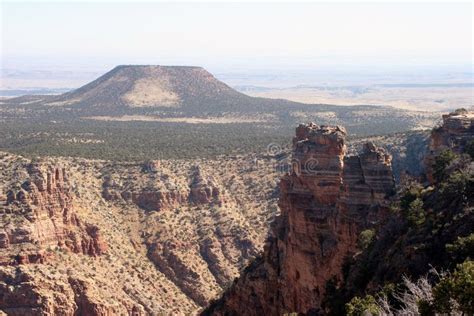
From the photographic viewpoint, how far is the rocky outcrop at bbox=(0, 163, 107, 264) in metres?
61.2

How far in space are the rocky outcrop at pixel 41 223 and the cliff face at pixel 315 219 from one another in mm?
21554

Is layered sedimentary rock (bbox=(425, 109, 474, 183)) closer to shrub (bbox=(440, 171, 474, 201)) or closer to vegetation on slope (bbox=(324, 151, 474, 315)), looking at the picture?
vegetation on slope (bbox=(324, 151, 474, 315))

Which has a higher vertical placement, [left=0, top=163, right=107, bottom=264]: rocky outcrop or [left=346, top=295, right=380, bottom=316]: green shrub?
[left=346, top=295, right=380, bottom=316]: green shrub

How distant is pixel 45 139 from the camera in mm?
113438

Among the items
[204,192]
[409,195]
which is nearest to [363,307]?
[409,195]

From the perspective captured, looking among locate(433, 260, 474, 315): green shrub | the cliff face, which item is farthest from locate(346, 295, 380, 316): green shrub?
the cliff face

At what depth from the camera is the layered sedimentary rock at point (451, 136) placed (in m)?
41.3

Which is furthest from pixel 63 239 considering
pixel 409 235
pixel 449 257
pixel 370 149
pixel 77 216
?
pixel 449 257

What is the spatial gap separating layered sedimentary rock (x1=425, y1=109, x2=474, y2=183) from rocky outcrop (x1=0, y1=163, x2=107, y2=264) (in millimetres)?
33424

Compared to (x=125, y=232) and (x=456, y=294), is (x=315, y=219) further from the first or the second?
(x=125, y=232)

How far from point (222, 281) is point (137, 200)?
15.4 metres

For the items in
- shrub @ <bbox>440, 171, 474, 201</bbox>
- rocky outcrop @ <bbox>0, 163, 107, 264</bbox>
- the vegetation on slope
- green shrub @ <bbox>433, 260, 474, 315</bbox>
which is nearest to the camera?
green shrub @ <bbox>433, 260, 474, 315</bbox>

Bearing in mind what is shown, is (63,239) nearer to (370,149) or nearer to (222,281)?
(222,281)

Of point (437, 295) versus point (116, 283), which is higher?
point (437, 295)
